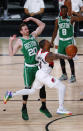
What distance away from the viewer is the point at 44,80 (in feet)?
24.2

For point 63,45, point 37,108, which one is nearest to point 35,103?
point 37,108

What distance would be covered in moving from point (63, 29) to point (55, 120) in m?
3.20


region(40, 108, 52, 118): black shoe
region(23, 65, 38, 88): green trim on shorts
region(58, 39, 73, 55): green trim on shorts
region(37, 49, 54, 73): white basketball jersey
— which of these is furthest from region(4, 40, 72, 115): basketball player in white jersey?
region(58, 39, 73, 55): green trim on shorts

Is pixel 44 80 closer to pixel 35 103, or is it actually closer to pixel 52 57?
pixel 52 57

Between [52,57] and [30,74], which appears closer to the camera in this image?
[52,57]

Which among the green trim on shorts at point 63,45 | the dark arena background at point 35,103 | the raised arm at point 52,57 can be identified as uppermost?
the raised arm at point 52,57

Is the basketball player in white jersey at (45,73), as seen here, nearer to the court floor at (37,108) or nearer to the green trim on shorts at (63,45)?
the court floor at (37,108)

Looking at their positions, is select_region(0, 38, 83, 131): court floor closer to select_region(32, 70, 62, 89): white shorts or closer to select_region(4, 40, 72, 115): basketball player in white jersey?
select_region(4, 40, 72, 115): basketball player in white jersey

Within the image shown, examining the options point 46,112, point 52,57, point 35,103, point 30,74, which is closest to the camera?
point 52,57

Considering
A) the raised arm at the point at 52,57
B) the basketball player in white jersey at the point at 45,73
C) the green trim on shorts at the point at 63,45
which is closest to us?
the raised arm at the point at 52,57

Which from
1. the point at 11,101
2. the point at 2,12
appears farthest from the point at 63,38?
the point at 2,12

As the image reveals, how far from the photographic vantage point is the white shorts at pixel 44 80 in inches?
290

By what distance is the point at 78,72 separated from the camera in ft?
37.5

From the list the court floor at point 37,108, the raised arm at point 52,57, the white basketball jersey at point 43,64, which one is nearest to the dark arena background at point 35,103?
the court floor at point 37,108
